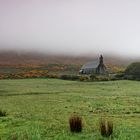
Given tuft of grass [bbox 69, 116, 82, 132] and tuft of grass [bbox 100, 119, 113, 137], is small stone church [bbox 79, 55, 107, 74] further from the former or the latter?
tuft of grass [bbox 100, 119, 113, 137]

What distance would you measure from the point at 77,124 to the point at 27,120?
445 centimetres

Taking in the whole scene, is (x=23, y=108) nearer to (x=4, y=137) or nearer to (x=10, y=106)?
(x=10, y=106)

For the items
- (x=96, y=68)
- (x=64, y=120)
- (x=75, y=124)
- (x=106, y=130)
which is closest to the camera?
(x=106, y=130)

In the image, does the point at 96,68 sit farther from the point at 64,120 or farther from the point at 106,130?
the point at 106,130

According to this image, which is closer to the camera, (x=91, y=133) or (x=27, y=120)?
(x=91, y=133)

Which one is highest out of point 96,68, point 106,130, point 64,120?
point 106,130

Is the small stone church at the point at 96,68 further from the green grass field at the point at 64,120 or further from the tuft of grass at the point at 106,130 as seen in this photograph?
the tuft of grass at the point at 106,130

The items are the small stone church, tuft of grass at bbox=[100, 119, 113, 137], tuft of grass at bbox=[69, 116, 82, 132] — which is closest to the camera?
tuft of grass at bbox=[100, 119, 113, 137]

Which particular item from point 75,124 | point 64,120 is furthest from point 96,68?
point 75,124

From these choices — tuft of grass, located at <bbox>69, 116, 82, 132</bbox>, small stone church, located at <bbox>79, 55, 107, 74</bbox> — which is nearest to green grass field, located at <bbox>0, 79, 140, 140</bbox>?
tuft of grass, located at <bbox>69, 116, 82, 132</bbox>

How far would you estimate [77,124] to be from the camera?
19.1 m

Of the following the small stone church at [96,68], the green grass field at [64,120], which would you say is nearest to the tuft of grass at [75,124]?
the green grass field at [64,120]

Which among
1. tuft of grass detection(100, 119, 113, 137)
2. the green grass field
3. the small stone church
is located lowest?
the small stone church

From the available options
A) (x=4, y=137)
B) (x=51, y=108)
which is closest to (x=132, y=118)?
(x=51, y=108)
